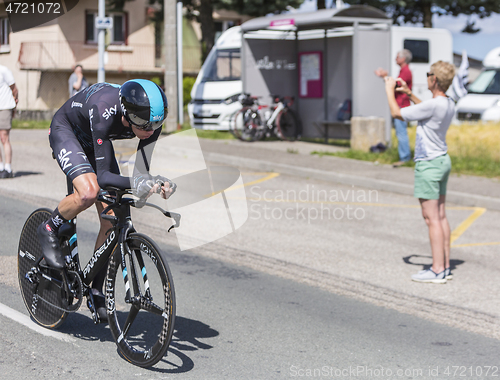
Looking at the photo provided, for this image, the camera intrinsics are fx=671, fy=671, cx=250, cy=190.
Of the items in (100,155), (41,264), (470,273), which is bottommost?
(470,273)

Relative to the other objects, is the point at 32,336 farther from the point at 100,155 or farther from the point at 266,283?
the point at 266,283

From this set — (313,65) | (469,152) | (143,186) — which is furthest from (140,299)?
(313,65)

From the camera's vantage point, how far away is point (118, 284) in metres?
4.22

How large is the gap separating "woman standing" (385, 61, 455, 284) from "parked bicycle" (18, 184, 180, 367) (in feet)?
10.2

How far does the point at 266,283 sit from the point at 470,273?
2208 millimetres

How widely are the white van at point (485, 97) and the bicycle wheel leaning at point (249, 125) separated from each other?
6.10m

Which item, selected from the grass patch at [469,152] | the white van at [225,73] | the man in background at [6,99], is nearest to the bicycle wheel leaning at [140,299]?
the man in background at [6,99]

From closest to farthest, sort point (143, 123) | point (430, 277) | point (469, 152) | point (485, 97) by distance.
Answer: point (143, 123), point (430, 277), point (469, 152), point (485, 97)

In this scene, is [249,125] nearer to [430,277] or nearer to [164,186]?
[430,277]

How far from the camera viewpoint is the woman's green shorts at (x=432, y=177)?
6374mm

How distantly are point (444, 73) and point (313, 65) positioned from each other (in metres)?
11.8

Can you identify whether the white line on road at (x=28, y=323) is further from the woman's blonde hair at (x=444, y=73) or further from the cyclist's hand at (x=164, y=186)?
the woman's blonde hair at (x=444, y=73)

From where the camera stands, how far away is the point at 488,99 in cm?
1959

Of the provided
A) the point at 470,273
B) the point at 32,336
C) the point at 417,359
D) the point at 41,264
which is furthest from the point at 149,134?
the point at 470,273
